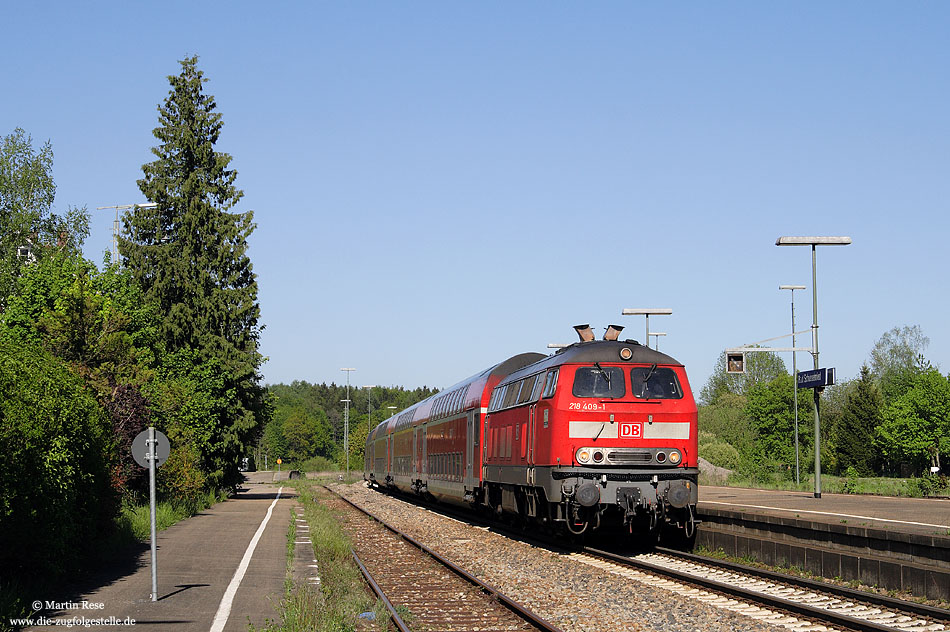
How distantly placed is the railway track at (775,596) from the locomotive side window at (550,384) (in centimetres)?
316

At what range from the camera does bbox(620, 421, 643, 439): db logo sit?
59.1ft

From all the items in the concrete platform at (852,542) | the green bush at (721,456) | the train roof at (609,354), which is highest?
the train roof at (609,354)

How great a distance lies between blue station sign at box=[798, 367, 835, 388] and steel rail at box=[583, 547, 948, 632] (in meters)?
11.8

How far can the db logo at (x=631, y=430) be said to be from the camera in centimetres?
1800

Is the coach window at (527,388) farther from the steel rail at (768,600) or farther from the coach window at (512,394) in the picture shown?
the steel rail at (768,600)

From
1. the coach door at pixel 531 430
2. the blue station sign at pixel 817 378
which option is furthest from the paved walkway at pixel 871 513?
A: the coach door at pixel 531 430

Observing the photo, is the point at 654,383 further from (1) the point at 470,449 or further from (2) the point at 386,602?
(1) the point at 470,449

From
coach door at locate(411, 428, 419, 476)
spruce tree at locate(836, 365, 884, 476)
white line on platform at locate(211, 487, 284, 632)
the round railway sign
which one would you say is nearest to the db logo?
white line on platform at locate(211, 487, 284, 632)

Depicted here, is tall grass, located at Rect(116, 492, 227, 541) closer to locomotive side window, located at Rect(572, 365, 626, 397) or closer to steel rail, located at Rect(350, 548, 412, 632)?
steel rail, located at Rect(350, 548, 412, 632)

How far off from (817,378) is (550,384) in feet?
38.7

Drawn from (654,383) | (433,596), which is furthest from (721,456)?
(433,596)

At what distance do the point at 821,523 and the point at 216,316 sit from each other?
2947 cm

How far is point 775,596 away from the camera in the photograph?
12.8 meters

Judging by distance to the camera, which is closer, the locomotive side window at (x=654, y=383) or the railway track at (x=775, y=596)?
the railway track at (x=775, y=596)
